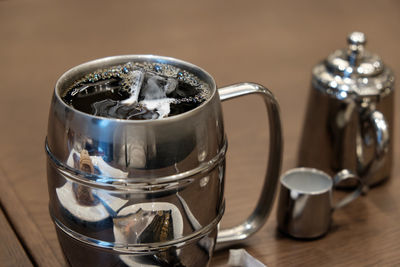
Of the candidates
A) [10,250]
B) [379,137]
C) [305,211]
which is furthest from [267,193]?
[10,250]

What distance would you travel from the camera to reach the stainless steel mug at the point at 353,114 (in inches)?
35.5

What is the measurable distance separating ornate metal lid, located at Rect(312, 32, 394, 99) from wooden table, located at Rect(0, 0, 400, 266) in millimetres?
154

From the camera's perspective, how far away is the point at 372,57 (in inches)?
36.9

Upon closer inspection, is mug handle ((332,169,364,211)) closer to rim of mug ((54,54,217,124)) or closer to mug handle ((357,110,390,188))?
mug handle ((357,110,390,188))

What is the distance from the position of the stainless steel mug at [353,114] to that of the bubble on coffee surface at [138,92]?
321 millimetres

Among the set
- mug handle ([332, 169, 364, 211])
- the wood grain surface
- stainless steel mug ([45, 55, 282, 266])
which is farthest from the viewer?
mug handle ([332, 169, 364, 211])

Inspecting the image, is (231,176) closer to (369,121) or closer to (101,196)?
(369,121)

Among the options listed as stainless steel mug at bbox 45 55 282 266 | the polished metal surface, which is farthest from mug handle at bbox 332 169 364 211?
stainless steel mug at bbox 45 55 282 266

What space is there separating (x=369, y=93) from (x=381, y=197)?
165mm

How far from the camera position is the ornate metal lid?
2.97 ft

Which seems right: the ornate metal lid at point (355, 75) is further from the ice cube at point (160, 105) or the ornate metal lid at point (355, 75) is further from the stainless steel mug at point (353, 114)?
the ice cube at point (160, 105)

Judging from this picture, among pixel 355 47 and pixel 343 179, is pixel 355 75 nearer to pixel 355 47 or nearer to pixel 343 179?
pixel 355 47

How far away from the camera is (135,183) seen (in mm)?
574

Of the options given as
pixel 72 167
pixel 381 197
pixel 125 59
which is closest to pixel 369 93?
pixel 381 197
